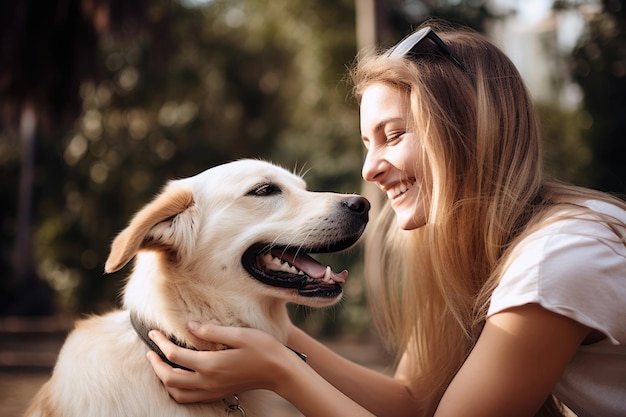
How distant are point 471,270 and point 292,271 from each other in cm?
60

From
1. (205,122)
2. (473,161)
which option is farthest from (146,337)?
(205,122)

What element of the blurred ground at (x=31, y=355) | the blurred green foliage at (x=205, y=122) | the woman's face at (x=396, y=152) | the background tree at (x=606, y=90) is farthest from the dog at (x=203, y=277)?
the background tree at (x=606, y=90)

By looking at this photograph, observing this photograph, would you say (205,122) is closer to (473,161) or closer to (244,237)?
(244,237)

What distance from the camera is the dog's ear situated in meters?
1.84

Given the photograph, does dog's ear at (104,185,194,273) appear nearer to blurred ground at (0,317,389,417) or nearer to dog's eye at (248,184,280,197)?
dog's eye at (248,184,280,197)

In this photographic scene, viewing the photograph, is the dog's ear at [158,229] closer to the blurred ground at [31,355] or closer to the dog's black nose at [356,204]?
the dog's black nose at [356,204]

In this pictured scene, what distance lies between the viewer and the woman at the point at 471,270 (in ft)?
5.57

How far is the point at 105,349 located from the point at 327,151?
9009mm

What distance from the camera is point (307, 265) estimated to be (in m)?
2.17

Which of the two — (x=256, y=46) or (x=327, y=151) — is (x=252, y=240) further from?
(x=256, y=46)

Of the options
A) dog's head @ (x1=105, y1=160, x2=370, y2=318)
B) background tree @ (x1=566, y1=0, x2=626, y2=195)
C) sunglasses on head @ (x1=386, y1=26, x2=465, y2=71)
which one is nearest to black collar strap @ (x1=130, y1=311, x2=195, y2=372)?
dog's head @ (x1=105, y1=160, x2=370, y2=318)

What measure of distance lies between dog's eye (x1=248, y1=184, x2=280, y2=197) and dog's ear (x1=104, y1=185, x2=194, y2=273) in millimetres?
224

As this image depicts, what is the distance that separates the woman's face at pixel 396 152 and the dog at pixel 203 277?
0.39ft

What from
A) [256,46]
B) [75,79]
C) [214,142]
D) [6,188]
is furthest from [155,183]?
[75,79]
